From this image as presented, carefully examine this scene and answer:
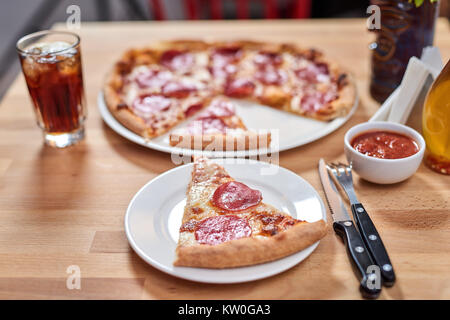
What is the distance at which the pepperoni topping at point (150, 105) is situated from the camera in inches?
72.2

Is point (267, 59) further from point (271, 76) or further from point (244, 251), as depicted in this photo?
point (244, 251)

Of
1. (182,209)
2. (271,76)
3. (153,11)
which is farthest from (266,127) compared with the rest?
(153,11)

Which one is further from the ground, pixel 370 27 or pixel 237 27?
pixel 370 27

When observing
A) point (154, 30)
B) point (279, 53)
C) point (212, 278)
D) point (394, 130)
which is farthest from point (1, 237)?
point (154, 30)

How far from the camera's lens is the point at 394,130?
1.45 meters

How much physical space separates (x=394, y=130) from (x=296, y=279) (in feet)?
1.97

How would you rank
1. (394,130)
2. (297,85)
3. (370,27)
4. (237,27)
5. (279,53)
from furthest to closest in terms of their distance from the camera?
(237,27) → (279,53) → (297,85) → (370,27) → (394,130)

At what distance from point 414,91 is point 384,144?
0.81ft

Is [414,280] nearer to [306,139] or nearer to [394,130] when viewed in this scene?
[394,130]

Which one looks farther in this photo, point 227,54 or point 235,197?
point 227,54

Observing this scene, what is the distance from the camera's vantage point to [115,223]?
1303 mm

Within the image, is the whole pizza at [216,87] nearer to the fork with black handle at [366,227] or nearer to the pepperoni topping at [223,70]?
the pepperoni topping at [223,70]

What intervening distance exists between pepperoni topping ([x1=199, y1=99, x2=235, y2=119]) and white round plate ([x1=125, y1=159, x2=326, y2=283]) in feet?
1.40
